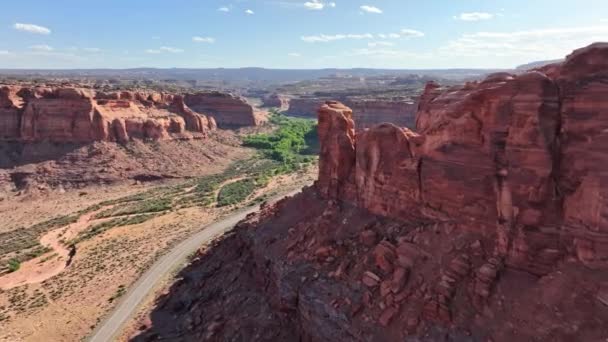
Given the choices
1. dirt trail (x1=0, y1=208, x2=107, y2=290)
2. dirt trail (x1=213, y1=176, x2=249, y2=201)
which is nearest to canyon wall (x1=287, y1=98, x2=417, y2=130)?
dirt trail (x1=213, y1=176, x2=249, y2=201)

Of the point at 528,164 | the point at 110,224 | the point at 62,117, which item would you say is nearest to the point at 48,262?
the point at 110,224

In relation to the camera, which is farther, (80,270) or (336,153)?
(80,270)

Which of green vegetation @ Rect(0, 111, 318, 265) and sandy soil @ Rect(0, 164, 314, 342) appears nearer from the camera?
sandy soil @ Rect(0, 164, 314, 342)

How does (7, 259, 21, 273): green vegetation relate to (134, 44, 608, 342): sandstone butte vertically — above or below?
below

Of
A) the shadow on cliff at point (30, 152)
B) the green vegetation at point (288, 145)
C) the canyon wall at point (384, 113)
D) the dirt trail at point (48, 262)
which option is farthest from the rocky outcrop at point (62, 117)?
the canyon wall at point (384, 113)

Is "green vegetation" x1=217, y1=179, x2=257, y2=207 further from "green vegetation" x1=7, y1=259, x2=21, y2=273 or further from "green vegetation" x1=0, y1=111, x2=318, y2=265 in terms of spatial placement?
"green vegetation" x1=7, y1=259, x2=21, y2=273

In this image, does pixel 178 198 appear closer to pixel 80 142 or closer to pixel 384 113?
pixel 80 142

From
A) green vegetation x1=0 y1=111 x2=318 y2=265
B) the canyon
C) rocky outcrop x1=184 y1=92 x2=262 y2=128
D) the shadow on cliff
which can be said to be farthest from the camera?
rocky outcrop x1=184 y1=92 x2=262 y2=128
